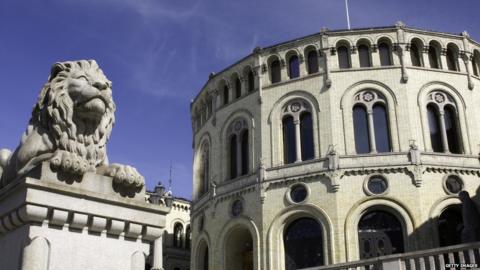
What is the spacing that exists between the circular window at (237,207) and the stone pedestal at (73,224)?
2904cm

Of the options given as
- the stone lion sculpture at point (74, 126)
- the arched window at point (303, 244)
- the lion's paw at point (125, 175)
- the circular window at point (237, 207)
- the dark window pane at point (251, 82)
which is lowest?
the lion's paw at point (125, 175)

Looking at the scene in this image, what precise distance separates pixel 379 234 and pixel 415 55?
11.2m

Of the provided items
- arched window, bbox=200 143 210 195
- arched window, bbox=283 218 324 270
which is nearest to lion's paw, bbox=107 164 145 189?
arched window, bbox=283 218 324 270

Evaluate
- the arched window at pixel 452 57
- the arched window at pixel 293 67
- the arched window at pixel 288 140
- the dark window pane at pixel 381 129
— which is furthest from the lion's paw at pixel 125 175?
the arched window at pixel 452 57

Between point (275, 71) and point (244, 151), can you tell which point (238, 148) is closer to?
point (244, 151)

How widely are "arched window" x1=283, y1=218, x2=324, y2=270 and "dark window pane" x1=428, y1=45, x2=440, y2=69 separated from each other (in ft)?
39.4

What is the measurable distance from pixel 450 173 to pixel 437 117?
12.0 feet

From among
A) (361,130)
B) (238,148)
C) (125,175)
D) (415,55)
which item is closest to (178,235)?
(238,148)

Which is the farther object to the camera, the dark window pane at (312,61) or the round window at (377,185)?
the dark window pane at (312,61)

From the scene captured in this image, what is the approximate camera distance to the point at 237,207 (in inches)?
1353

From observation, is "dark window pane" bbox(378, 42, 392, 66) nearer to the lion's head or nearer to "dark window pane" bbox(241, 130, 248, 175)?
"dark window pane" bbox(241, 130, 248, 175)

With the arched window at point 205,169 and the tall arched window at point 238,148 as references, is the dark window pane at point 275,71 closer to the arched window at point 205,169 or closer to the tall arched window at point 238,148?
the tall arched window at point 238,148

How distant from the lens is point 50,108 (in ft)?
16.4

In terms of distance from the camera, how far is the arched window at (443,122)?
32.5m
